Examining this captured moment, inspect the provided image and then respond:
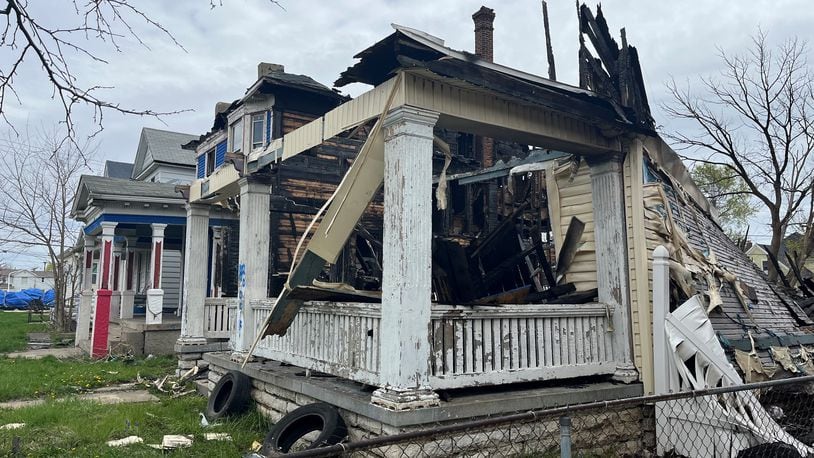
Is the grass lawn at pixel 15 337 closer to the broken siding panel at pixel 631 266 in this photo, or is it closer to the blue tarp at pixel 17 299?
the broken siding panel at pixel 631 266

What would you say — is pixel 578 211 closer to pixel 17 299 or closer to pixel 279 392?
pixel 279 392

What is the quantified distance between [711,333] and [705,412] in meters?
0.82

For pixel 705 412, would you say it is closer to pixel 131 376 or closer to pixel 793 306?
pixel 793 306

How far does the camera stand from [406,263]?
15.8 feet

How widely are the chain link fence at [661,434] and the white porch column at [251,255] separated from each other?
328cm

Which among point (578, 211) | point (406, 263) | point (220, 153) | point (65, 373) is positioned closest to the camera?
point (406, 263)

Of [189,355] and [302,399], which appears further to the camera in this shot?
[189,355]

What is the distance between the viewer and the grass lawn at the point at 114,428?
5.60 metres

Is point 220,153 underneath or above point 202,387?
above

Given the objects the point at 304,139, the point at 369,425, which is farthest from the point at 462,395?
the point at 304,139

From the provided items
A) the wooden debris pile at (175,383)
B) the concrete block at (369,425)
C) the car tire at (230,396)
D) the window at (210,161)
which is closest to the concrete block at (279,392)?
the car tire at (230,396)

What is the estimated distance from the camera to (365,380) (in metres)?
5.27

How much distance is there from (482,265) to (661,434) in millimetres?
3392

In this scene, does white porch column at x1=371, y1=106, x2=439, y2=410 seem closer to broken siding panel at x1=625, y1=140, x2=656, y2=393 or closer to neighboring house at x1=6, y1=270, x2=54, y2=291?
broken siding panel at x1=625, y1=140, x2=656, y2=393
